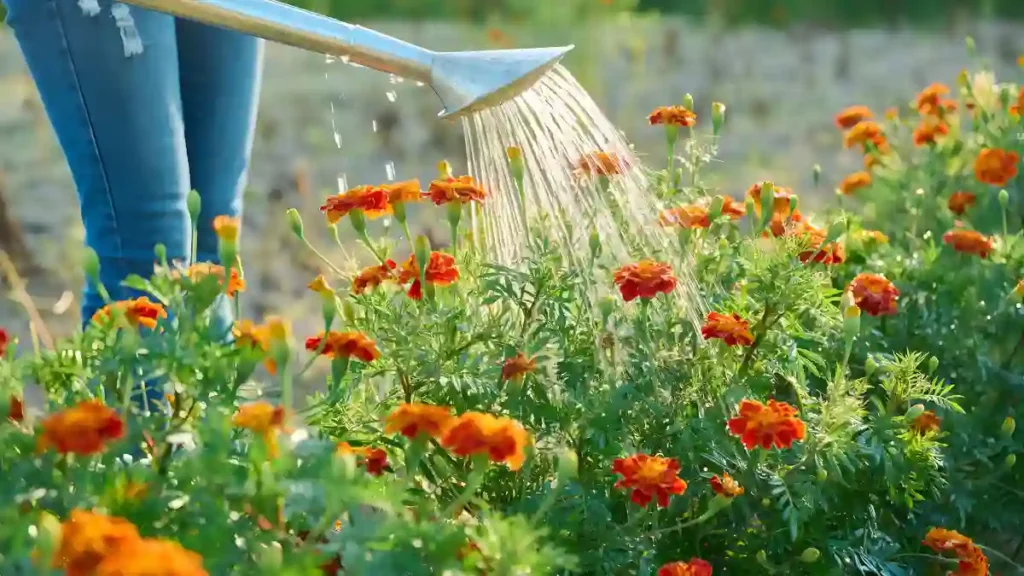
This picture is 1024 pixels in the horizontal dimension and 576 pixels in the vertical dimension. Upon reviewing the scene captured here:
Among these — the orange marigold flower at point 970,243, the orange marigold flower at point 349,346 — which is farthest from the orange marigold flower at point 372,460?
the orange marigold flower at point 970,243

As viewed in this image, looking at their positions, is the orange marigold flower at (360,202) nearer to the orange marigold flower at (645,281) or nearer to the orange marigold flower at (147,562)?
the orange marigold flower at (645,281)

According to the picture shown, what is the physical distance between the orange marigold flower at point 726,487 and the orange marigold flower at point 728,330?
15 centimetres

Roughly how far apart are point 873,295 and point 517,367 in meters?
0.53

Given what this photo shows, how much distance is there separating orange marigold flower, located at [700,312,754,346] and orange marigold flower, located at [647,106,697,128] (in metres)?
0.34

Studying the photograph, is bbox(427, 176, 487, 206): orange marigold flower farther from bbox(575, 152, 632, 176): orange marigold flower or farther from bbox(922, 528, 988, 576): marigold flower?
bbox(922, 528, 988, 576): marigold flower

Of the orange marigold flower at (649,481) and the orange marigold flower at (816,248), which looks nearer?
the orange marigold flower at (649,481)

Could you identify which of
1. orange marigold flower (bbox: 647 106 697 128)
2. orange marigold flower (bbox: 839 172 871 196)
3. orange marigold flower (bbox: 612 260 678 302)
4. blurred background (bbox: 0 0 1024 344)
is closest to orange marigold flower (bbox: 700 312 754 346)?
orange marigold flower (bbox: 612 260 678 302)

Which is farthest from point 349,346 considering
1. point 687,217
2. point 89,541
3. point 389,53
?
point 687,217

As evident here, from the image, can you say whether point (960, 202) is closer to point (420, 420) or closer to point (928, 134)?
point (928, 134)

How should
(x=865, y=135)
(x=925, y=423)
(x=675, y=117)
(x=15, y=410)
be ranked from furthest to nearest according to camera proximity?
(x=865, y=135) → (x=675, y=117) → (x=925, y=423) → (x=15, y=410)

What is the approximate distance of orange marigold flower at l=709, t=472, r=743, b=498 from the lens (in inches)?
53.9

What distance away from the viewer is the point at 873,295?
1.61 metres

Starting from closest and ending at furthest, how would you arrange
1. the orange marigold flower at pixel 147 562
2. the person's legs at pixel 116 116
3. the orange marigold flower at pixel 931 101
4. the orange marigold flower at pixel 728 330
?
the orange marigold flower at pixel 147 562 → the orange marigold flower at pixel 728 330 → the person's legs at pixel 116 116 → the orange marigold flower at pixel 931 101

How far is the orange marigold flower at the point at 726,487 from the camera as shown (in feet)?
4.50
